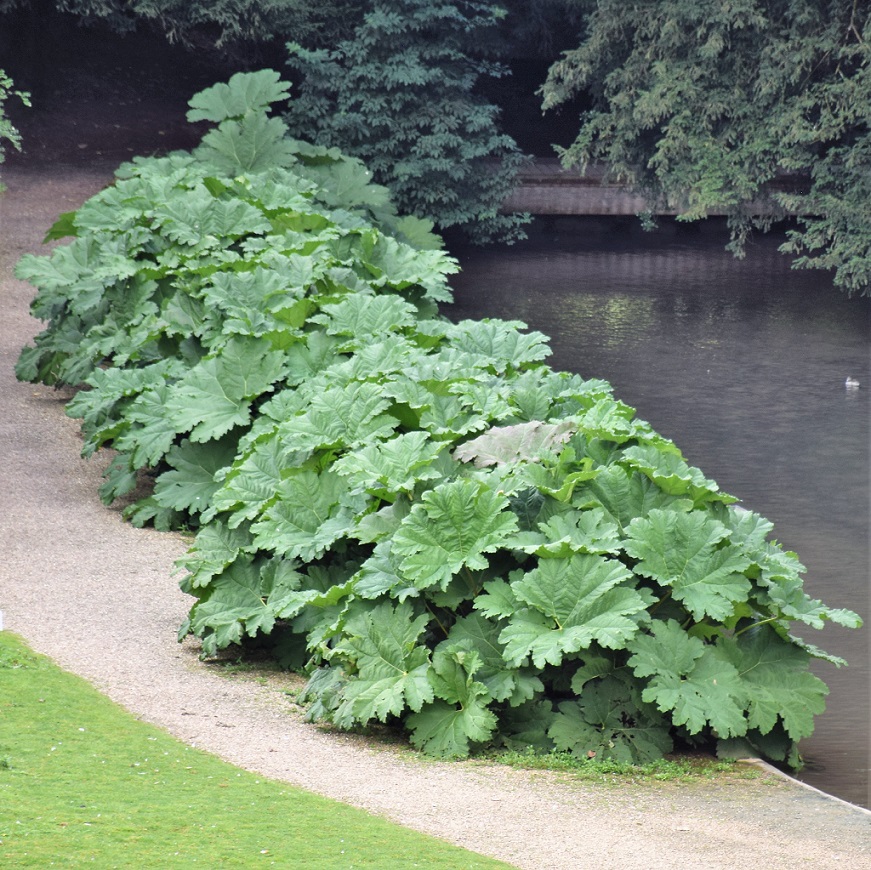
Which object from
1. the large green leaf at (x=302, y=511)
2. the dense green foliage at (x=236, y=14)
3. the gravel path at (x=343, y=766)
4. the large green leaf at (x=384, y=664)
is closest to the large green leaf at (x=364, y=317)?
the gravel path at (x=343, y=766)

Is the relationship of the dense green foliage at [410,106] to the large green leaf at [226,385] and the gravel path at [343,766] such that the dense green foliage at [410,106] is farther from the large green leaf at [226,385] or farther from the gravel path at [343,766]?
the gravel path at [343,766]

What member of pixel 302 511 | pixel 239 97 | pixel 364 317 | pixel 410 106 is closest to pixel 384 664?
pixel 302 511

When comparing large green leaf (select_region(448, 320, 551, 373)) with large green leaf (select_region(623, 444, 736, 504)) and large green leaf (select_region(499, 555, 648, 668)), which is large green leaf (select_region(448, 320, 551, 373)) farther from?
large green leaf (select_region(499, 555, 648, 668))

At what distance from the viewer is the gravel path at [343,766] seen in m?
5.27

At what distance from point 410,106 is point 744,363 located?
8.31 metres

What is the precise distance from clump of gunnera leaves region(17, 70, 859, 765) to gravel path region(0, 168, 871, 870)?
10.9 inches

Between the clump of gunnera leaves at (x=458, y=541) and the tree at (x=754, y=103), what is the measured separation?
12304mm

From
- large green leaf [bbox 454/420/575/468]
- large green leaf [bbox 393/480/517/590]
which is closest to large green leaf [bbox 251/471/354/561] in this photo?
large green leaf [bbox 454/420/575/468]

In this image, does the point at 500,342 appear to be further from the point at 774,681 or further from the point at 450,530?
the point at 774,681

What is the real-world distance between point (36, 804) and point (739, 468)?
9785 mm

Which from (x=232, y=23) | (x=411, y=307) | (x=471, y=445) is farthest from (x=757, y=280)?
(x=471, y=445)

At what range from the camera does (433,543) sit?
6742 mm

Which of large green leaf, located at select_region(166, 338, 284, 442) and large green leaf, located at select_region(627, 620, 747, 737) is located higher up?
large green leaf, located at select_region(166, 338, 284, 442)

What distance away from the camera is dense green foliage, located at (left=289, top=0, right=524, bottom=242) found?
22891 mm
